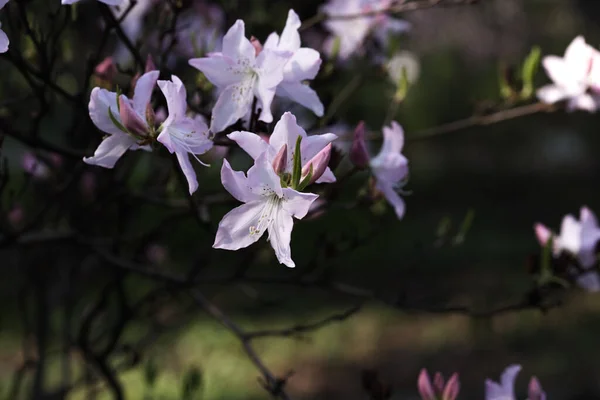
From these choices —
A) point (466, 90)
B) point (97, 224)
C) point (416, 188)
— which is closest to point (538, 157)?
point (466, 90)

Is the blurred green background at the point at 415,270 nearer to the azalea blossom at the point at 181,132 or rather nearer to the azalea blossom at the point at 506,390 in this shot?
the azalea blossom at the point at 506,390

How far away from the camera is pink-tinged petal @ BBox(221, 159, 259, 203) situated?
1.16 metres

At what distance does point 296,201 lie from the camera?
3.69 feet

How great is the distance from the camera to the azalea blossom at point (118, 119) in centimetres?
122

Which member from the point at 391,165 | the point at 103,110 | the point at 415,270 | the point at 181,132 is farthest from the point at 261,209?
the point at 415,270

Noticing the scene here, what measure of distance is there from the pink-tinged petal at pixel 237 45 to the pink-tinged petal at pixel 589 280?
1.03 meters

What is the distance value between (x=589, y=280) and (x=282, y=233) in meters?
1.04

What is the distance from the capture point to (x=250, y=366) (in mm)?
5441

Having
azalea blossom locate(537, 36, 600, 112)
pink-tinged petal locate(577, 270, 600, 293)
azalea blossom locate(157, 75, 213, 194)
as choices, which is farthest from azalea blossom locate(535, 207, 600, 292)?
azalea blossom locate(157, 75, 213, 194)

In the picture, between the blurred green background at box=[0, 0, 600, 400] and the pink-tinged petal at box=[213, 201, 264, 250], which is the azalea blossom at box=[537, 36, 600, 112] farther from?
the pink-tinged petal at box=[213, 201, 264, 250]

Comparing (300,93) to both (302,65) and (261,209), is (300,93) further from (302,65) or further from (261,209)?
(261,209)

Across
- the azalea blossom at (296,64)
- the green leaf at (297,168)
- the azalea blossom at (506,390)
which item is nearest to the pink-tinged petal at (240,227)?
the green leaf at (297,168)

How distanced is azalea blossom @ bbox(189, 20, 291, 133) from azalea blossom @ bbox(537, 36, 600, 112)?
0.82 metres

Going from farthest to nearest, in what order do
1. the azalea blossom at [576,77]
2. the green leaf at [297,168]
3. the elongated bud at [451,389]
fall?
1. the azalea blossom at [576,77]
2. the elongated bud at [451,389]
3. the green leaf at [297,168]
